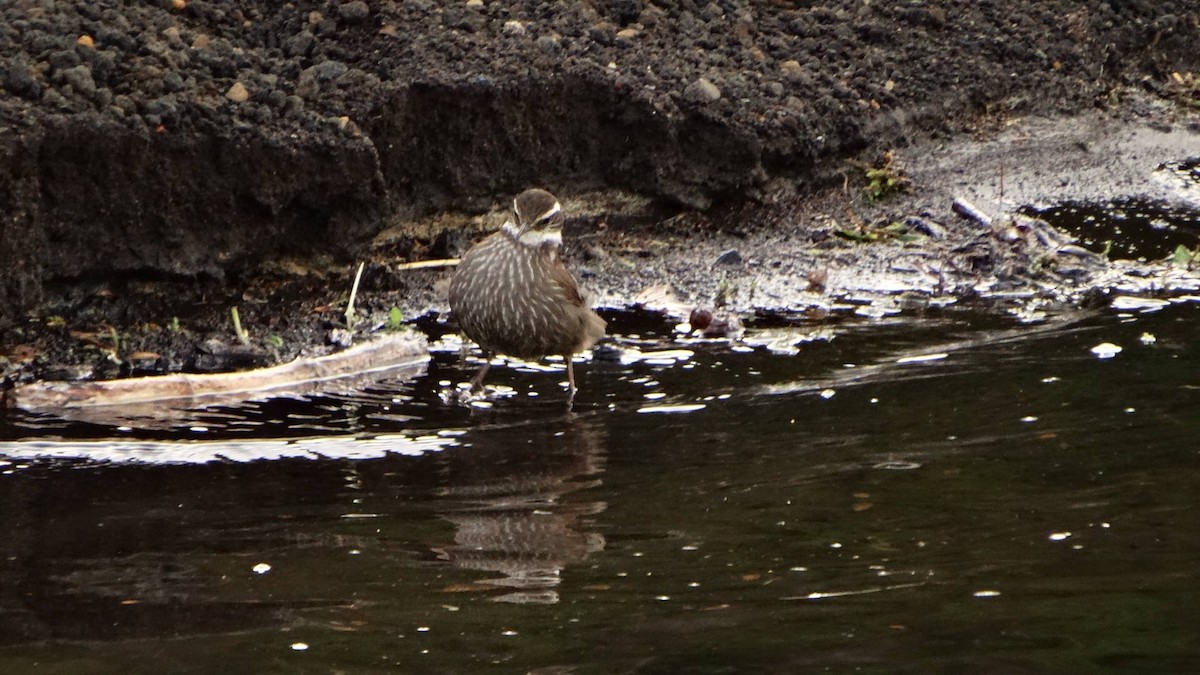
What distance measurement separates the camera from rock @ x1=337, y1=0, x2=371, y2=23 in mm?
7789

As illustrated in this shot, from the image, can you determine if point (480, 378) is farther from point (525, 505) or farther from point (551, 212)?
point (525, 505)

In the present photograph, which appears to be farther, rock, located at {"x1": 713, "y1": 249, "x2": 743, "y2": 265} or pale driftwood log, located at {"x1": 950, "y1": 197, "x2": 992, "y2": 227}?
pale driftwood log, located at {"x1": 950, "y1": 197, "x2": 992, "y2": 227}

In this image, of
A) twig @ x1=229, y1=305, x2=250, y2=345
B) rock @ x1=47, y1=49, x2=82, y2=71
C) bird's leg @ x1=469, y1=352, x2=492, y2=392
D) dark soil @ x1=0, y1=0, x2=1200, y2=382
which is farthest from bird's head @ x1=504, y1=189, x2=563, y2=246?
rock @ x1=47, y1=49, x2=82, y2=71

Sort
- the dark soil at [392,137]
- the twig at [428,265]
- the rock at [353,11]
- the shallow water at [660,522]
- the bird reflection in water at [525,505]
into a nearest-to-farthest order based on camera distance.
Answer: the shallow water at [660,522] → the bird reflection in water at [525,505] → the dark soil at [392,137] → the rock at [353,11] → the twig at [428,265]

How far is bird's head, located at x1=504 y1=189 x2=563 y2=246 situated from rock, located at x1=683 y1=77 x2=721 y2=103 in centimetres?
150

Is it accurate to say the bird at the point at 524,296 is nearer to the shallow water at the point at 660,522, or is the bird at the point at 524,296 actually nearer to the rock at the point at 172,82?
the shallow water at the point at 660,522

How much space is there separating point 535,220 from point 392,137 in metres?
1.06

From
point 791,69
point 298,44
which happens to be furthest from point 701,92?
point 298,44

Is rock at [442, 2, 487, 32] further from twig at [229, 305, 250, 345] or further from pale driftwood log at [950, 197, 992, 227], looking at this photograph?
pale driftwood log at [950, 197, 992, 227]

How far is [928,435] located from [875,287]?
2.72m

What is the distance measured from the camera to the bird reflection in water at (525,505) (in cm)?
421

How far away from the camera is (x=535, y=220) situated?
7.01 metres

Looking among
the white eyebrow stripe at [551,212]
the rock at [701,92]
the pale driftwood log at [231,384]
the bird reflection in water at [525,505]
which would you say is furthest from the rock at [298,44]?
the bird reflection in water at [525,505]

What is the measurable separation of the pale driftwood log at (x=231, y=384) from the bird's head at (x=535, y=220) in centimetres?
67
